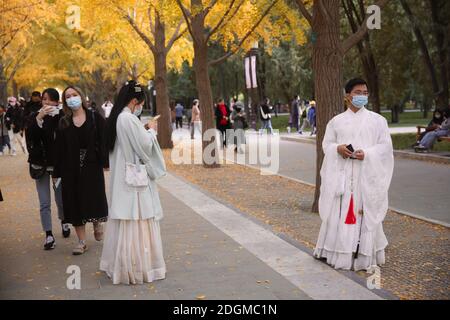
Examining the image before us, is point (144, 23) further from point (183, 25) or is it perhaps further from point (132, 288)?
point (132, 288)

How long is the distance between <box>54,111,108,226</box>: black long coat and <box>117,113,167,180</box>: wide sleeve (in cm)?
115

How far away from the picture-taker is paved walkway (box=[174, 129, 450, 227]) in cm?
952

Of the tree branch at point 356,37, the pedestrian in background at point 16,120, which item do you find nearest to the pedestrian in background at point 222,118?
the pedestrian in background at point 16,120

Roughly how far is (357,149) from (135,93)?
2.35m

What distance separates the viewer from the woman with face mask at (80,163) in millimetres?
6988

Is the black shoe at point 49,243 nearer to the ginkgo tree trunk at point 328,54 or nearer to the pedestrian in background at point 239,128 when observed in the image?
the ginkgo tree trunk at point 328,54

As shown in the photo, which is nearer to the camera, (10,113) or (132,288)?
(132,288)

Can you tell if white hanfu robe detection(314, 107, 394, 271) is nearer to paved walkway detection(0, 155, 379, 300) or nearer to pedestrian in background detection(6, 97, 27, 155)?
paved walkway detection(0, 155, 379, 300)

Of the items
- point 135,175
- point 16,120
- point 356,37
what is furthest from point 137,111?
point 16,120

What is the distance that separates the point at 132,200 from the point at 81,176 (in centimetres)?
137

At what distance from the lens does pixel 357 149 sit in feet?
20.8

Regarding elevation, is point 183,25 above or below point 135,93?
above
